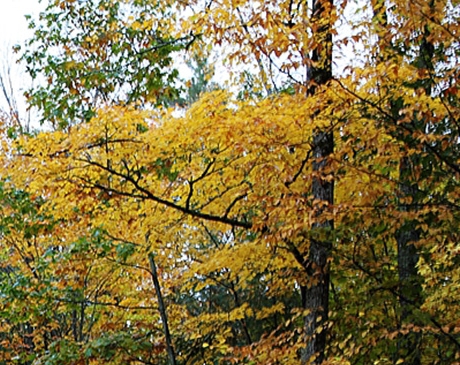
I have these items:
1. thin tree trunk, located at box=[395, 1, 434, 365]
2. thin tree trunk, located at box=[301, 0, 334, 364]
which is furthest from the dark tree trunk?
thin tree trunk, located at box=[301, 0, 334, 364]

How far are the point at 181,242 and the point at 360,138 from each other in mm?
3026

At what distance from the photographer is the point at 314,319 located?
4.77 metres

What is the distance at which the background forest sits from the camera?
13.1 ft

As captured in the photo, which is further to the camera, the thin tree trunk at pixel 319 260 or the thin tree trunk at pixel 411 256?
the thin tree trunk at pixel 319 260

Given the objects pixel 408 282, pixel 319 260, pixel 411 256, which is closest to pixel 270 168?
pixel 319 260

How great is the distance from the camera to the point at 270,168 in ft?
14.0

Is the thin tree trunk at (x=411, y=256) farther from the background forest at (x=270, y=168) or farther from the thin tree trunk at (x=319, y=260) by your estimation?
the thin tree trunk at (x=319, y=260)

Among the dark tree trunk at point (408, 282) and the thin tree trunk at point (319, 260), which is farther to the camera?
the thin tree trunk at point (319, 260)

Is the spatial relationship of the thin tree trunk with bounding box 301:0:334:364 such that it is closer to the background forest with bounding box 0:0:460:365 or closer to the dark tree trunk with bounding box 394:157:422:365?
the background forest with bounding box 0:0:460:365

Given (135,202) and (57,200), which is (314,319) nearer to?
(135,202)

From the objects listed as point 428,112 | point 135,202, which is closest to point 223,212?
point 135,202

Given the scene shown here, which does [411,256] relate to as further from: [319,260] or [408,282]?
[319,260]

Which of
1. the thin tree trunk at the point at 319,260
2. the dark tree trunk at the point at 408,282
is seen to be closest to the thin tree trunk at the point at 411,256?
the dark tree trunk at the point at 408,282

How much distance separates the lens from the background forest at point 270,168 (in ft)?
13.1
